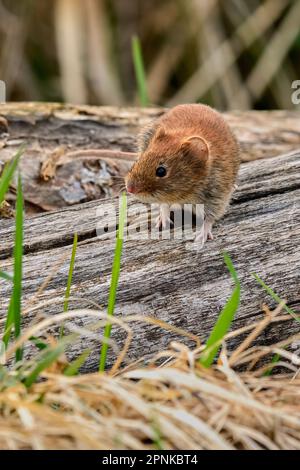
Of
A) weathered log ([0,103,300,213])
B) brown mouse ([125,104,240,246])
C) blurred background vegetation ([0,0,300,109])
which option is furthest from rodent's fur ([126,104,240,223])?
blurred background vegetation ([0,0,300,109])

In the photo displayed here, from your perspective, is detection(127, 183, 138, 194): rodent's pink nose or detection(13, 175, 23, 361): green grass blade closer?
detection(13, 175, 23, 361): green grass blade

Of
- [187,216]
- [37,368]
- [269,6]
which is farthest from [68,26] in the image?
[37,368]

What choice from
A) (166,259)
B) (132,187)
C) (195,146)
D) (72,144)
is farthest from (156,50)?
(166,259)

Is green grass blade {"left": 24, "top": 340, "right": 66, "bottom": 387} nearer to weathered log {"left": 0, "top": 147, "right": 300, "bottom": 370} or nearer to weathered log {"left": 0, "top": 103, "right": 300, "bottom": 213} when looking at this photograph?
weathered log {"left": 0, "top": 147, "right": 300, "bottom": 370}

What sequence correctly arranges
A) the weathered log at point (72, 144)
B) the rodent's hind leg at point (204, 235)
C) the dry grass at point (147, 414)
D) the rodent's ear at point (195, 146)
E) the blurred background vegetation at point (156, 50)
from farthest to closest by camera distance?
the blurred background vegetation at point (156, 50) < the weathered log at point (72, 144) < the rodent's ear at point (195, 146) < the rodent's hind leg at point (204, 235) < the dry grass at point (147, 414)

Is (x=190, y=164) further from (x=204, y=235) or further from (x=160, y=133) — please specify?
(x=204, y=235)

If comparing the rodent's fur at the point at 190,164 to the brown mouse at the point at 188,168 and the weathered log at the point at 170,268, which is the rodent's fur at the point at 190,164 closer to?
the brown mouse at the point at 188,168

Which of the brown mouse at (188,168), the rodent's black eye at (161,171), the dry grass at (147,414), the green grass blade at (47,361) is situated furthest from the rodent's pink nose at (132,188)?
the green grass blade at (47,361)
